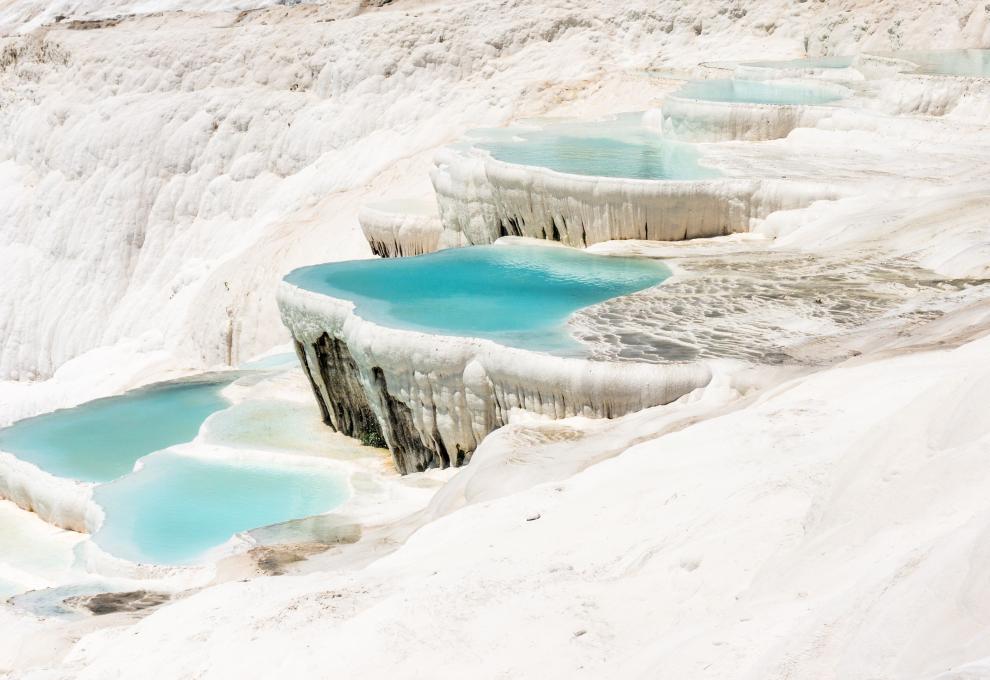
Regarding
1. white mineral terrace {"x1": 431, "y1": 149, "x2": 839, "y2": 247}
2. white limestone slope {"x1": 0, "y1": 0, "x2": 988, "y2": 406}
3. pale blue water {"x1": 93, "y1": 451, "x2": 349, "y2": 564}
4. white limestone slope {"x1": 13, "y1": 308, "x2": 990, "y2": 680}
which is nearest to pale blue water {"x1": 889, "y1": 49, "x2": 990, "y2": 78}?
white limestone slope {"x1": 0, "y1": 0, "x2": 988, "y2": 406}

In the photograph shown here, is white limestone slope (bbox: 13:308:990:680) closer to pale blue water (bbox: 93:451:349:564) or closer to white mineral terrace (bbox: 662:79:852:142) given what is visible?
pale blue water (bbox: 93:451:349:564)

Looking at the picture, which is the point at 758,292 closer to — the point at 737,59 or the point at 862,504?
the point at 862,504

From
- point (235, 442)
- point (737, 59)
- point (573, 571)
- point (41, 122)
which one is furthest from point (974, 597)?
point (41, 122)

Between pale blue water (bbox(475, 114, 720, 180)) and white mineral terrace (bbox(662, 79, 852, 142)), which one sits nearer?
pale blue water (bbox(475, 114, 720, 180))

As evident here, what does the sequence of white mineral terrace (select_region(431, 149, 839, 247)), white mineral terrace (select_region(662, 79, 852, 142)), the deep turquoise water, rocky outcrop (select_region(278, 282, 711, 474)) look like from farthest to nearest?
1. white mineral terrace (select_region(662, 79, 852, 142))
2. white mineral terrace (select_region(431, 149, 839, 247))
3. the deep turquoise water
4. rocky outcrop (select_region(278, 282, 711, 474))

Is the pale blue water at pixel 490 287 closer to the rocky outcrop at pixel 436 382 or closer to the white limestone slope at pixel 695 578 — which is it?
the rocky outcrop at pixel 436 382
